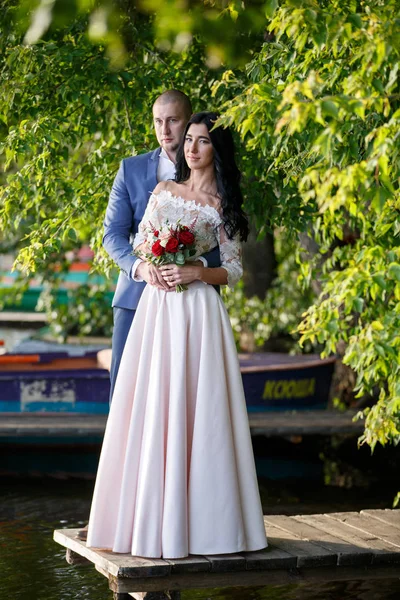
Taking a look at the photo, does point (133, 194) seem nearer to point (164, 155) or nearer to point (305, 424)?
point (164, 155)

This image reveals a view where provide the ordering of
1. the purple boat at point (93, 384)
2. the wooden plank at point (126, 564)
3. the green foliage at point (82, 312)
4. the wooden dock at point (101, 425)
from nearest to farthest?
the wooden plank at point (126, 564), the wooden dock at point (101, 425), the purple boat at point (93, 384), the green foliage at point (82, 312)

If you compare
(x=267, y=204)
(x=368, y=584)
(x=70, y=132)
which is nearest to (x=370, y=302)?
(x=267, y=204)

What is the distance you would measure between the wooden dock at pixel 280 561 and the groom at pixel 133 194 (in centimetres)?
95

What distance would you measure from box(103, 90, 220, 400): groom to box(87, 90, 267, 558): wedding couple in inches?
5.5

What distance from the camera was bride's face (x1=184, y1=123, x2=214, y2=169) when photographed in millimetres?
4453

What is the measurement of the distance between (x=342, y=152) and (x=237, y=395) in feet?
3.60

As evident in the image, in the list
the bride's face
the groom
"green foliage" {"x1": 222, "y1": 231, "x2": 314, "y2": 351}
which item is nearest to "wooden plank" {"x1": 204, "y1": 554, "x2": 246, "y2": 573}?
the groom

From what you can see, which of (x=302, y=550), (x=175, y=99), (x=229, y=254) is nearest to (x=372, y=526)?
(x=302, y=550)

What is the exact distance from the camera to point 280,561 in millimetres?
4465

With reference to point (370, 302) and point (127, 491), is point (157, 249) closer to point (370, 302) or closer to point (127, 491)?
point (127, 491)

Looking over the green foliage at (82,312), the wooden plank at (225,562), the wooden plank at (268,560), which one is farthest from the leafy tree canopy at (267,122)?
the green foliage at (82,312)

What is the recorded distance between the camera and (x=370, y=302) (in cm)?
658

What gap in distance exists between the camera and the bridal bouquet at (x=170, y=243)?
4.34 metres

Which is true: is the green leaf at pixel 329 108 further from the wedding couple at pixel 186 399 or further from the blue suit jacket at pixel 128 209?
the blue suit jacket at pixel 128 209
